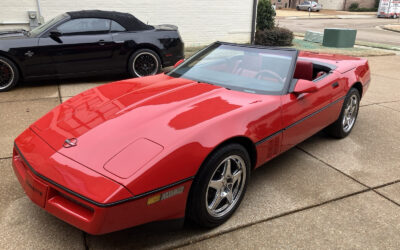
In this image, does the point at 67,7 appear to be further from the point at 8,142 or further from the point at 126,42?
the point at 8,142

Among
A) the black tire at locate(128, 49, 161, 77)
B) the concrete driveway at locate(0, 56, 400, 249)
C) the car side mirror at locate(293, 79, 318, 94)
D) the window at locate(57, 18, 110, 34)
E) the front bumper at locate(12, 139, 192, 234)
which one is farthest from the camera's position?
the black tire at locate(128, 49, 161, 77)

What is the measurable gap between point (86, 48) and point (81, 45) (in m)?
0.10

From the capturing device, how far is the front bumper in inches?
73.2

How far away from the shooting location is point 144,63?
7.00 meters

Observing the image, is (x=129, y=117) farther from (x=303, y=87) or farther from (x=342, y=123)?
(x=342, y=123)

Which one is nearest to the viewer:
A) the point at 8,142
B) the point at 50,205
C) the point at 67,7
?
the point at 50,205

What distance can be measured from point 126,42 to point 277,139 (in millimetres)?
4668

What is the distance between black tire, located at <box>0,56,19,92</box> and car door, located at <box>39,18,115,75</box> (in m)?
0.64

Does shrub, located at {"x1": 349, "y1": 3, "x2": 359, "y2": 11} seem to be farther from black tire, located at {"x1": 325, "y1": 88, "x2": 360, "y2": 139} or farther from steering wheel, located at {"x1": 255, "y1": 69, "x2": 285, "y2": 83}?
steering wheel, located at {"x1": 255, "y1": 69, "x2": 285, "y2": 83}

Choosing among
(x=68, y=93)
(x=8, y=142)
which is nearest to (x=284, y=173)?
(x=8, y=142)

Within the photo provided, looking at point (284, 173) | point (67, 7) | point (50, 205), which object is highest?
point (67, 7)

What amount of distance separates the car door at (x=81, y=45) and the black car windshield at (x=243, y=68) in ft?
11.0

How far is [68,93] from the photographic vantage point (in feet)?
19.7

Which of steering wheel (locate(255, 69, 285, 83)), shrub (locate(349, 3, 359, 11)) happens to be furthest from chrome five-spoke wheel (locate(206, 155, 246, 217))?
shrub (locate(349, 3, 359, 11))
